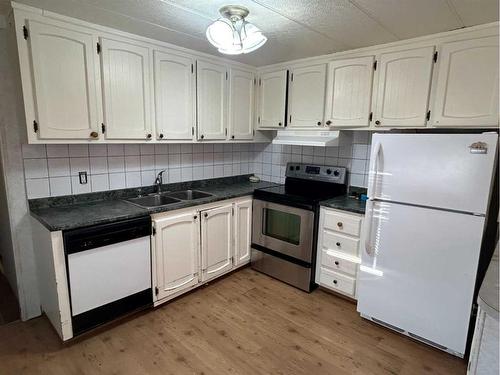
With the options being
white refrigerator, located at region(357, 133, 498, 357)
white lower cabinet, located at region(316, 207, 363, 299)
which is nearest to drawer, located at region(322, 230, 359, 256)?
white lower cabinet, located at region(316, 207, 363, 299)

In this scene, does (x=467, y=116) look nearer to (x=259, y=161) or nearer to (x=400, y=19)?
(x=400, y=19)

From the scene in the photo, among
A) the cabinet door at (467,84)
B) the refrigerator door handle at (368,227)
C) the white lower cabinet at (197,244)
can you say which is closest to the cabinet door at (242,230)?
the white lower cabinet at (197,244)

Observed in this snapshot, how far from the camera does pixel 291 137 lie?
300cm

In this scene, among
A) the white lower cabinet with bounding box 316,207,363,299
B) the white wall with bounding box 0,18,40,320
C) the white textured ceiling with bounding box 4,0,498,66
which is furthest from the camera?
the white lower cabinet with bounding box 316,207,363,299

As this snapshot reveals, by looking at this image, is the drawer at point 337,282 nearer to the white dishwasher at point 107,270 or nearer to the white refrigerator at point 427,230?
the white refrigerator at point 427,230

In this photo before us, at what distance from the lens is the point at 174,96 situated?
2.56 metres

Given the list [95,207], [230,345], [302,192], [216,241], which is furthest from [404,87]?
[95,207]

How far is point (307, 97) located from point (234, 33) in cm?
128

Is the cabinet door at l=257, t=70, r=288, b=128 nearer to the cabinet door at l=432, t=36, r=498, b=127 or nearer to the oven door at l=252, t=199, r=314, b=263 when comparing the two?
the oven door at l=252, t=199, r=314, b=263

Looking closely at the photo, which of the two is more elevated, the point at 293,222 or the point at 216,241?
the point at 293,222

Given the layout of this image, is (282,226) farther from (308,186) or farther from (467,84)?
(467,84)

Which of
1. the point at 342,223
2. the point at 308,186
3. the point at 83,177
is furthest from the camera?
the point at 308,186

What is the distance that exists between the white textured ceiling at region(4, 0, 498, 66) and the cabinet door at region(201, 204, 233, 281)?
1515 millimetres

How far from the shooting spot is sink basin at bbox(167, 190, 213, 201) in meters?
Result: 2.93
